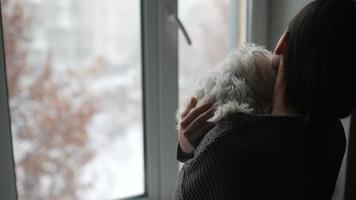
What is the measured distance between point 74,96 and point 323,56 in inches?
28.7

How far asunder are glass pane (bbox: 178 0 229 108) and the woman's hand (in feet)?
1.44

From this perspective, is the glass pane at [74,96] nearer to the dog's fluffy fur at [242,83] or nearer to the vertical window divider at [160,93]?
the vertical window divider at [160,93]

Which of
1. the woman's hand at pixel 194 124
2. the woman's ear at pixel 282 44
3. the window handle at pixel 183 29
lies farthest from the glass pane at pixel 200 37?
the woman's ear at pixel 282 44

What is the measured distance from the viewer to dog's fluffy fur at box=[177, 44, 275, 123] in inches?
32.4

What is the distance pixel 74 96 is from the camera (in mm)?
1222

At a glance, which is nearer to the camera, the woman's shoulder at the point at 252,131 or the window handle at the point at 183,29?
the woman's shoulder at the point at 252,131

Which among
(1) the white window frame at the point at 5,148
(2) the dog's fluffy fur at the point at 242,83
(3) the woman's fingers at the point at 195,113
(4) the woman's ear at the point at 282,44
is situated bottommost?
(1) the white window frame at the point at 5,148

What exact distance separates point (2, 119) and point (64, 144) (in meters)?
0.19

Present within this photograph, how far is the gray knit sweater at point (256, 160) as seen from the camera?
2.50ft

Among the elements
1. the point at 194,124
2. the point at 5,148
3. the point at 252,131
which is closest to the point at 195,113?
the point at 194,124

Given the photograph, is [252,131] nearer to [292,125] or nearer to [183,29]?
[292,125]

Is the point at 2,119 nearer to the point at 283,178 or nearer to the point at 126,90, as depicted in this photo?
the point at 126,90

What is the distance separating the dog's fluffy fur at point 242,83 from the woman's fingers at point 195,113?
0.01 metres

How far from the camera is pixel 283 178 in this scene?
0.79 meters
